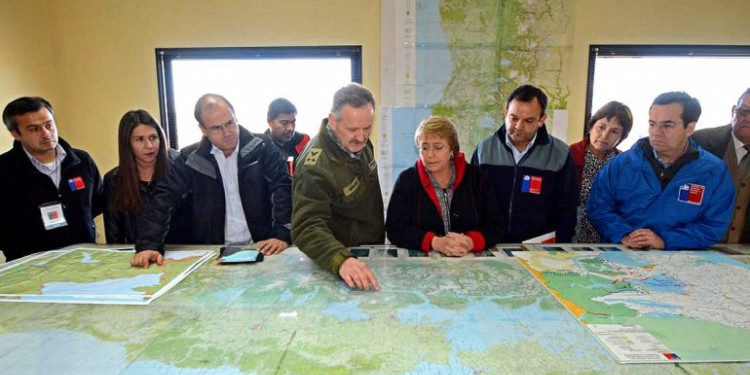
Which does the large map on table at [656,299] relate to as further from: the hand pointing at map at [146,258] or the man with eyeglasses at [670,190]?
the hand pointing at map at [146,258]

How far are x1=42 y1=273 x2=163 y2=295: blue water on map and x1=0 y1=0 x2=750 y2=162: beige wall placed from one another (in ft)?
7.66

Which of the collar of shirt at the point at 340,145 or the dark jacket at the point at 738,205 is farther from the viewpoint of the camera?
the dark jacket at the point at 738,205

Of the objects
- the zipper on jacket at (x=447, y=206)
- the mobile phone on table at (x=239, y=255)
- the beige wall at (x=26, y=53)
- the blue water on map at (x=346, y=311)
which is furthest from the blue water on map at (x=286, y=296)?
the beige wall at (x=26, y=53)

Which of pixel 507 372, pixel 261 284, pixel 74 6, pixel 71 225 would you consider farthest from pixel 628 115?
pixel 74 6

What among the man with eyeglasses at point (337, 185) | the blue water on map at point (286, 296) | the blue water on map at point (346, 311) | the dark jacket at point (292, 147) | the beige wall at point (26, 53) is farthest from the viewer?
the dark jacket at point (292, 147)

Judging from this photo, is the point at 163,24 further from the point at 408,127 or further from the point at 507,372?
the point at 507,372

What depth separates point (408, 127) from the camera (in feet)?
10.6

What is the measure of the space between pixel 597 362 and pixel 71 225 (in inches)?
92.8

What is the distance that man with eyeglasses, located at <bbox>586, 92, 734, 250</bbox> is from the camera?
160cm

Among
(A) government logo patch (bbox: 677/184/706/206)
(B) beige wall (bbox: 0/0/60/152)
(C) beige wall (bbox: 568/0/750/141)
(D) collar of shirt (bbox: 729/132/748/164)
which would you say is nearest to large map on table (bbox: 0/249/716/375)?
(A) government logo patch (bbox: 677/184/706/206)

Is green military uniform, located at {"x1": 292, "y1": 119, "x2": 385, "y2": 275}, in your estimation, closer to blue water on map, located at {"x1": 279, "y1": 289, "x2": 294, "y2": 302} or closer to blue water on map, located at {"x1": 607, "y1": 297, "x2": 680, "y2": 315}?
blue water on map, located at {"x1": 279, "y1": 289, "x2": 294, "y2": 302}

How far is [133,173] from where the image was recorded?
191 cm

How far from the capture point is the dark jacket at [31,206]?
75.9 inches

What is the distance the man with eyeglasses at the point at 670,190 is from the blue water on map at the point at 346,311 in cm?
123
